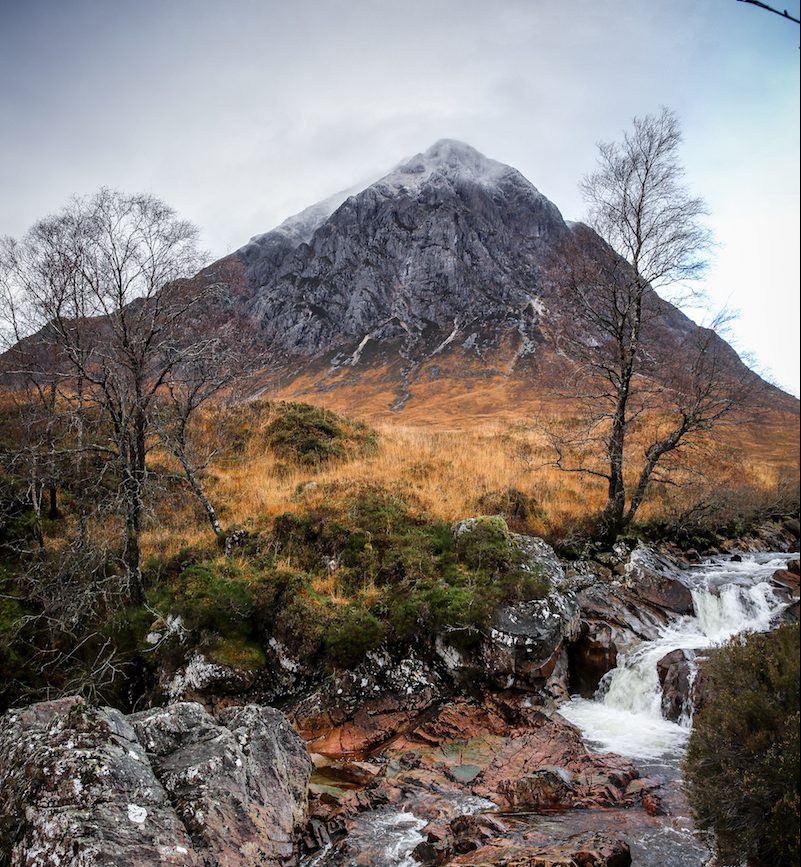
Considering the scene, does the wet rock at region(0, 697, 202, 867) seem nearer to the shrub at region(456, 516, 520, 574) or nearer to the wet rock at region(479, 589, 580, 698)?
the wet rock at region(479, 589, 580, 698)

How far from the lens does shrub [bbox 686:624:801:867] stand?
4.27m

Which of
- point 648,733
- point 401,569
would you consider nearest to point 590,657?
point 648,733

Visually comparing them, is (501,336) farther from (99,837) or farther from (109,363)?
(99,837)

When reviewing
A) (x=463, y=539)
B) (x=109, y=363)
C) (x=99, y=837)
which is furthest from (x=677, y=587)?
(x=109, y=363)

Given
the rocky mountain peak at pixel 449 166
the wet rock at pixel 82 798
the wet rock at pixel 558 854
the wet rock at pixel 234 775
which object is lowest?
the wet rock at pixel 558 854

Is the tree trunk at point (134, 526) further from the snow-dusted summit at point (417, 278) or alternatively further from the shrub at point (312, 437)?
the snow-dusted summit at point (417, 278)

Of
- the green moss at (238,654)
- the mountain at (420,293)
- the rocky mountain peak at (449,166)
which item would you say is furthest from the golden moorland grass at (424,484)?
the rocky mountain peak at (449,166)

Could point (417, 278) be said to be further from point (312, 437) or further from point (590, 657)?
point (590, 657)

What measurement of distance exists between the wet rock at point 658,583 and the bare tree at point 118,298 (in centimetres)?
1196

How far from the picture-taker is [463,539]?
12180 mm

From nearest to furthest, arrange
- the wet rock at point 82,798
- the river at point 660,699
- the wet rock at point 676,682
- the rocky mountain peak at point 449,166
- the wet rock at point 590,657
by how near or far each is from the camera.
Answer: the wet rock at point 82,798
the river at point 660,699
the wet rock at point 676,682
the wet rock at point 590,657
the rocky mountain peak at point 449,166

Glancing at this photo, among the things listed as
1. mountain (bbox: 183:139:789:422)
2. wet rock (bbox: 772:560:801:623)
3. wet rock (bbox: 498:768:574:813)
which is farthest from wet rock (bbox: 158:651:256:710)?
mountain (bbox: 183:139:789:422)

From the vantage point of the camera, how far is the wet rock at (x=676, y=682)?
9.50 m

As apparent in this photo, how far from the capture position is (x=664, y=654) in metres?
10.9
